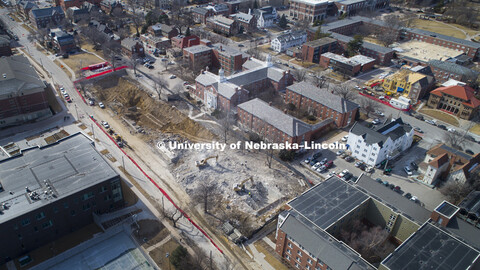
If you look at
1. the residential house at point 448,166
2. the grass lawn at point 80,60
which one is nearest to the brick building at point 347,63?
the residential house at point 448,166

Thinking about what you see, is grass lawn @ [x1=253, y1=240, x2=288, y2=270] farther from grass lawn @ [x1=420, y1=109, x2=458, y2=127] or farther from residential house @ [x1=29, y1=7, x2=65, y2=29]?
residential house @ [x1=29, y1=7, x2=65, y2=29]

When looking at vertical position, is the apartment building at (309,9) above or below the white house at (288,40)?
above

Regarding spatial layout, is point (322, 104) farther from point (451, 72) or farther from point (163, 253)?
point (163, 253)

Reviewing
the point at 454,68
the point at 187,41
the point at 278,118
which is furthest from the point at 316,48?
the point at 278,118

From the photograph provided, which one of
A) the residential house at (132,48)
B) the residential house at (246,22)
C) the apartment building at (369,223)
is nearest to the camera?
the apartment building at (369,223)

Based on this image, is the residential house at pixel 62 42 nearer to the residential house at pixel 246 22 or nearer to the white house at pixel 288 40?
the residential house at pixel 246 22

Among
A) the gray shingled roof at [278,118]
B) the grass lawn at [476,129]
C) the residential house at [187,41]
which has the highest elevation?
the residential house at [187,41]
